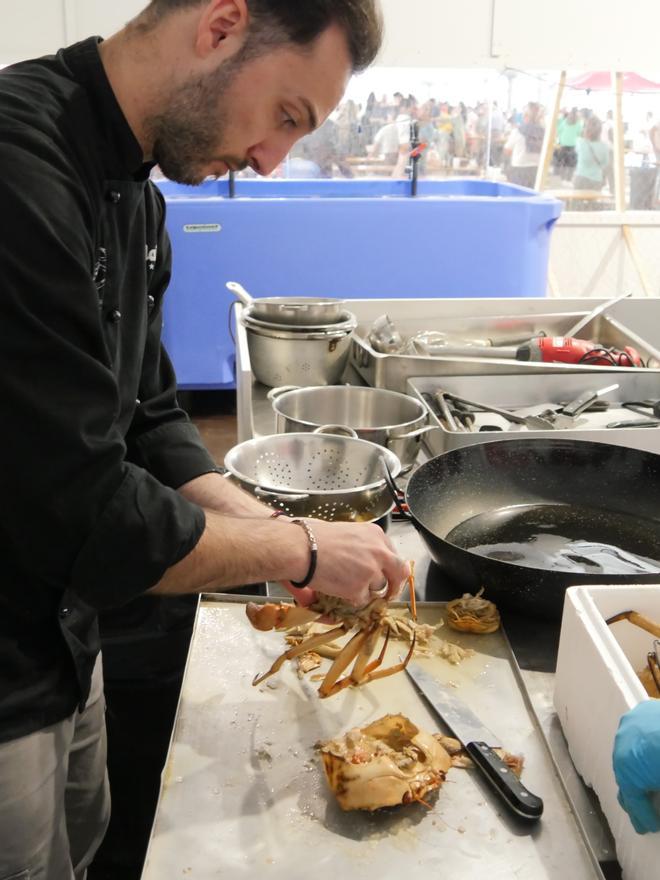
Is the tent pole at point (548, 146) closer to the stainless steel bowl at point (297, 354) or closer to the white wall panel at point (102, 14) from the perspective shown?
the white wall panel at point (102, 14)

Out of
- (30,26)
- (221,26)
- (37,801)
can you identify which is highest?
(30,26)

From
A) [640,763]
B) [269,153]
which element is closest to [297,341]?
[269,153]

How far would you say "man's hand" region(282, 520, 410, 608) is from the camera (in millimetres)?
1126

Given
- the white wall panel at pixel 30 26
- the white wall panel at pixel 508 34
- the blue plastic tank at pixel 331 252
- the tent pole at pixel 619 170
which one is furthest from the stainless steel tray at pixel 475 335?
the tent pole at pixel 619 170

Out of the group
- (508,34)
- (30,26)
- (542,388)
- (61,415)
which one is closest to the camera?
(61,415)

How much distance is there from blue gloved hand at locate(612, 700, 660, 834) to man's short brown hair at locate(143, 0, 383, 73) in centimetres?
92

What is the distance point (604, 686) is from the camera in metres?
0.93

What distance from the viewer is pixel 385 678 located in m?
1.20

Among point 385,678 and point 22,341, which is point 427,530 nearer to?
point 385,678

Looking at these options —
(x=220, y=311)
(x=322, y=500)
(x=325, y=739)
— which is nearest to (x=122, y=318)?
(x=322, y=500)

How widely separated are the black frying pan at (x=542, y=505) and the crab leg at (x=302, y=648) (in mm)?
217

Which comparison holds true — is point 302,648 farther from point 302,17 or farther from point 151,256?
point 302,17

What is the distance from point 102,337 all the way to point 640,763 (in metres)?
0.75

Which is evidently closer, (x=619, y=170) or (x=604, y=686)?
(x=604, y=686)
